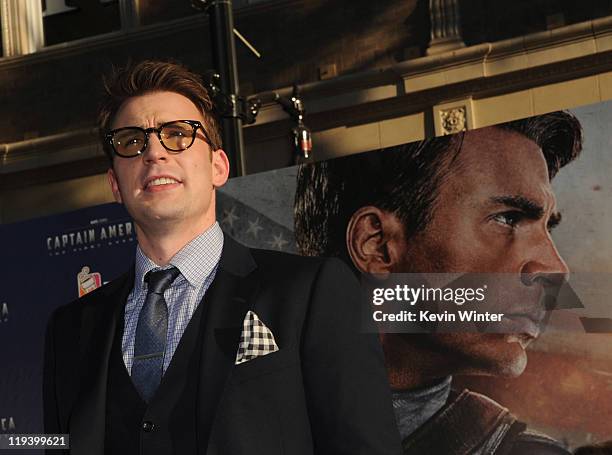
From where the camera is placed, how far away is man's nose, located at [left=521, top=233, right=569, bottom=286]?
471 centimetres

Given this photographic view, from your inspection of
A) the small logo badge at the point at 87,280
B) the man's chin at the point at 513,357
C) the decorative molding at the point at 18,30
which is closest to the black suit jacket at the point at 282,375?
the man's chin at the point at 513,357

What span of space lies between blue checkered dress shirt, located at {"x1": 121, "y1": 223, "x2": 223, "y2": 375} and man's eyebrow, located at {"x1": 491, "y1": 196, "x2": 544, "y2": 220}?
2340mm

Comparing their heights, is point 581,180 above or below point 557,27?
below

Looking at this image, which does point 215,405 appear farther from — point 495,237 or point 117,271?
point 117,271

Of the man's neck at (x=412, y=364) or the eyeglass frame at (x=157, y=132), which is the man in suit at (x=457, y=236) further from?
the eyeglass frame at (x=157, y=132)

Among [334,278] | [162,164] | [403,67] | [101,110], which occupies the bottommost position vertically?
[334,278]

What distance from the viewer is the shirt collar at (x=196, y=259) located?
106 inches

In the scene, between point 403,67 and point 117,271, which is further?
point 403,67

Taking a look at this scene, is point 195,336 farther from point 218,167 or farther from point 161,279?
point 218,167

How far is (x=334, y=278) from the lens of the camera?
2.66 m

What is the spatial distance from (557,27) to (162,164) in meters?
8.67

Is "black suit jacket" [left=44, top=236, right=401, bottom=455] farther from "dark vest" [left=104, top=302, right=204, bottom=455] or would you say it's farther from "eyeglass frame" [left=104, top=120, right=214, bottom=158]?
"eyeglass frame" [left=104, top=120, right=214, bottom=158]

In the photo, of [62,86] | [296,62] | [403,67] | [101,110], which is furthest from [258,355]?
[62,86]

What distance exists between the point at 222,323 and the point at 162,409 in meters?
0.25
